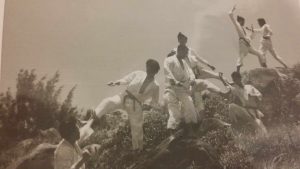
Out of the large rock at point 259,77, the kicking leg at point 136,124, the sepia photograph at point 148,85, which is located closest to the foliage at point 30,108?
the sepia photograph at point 148,85

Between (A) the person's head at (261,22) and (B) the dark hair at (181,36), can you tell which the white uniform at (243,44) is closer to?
(A) the person's head at (261,22)

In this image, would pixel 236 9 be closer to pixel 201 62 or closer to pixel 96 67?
pixel 201 62

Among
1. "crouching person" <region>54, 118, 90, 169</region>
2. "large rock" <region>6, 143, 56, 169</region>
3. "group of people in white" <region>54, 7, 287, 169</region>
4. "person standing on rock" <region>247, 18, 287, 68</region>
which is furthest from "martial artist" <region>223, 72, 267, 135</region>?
"large rock" <region>6, 143, 56, 169</region>

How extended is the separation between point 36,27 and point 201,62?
3.72 feet

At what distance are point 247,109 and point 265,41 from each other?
1.74 feet

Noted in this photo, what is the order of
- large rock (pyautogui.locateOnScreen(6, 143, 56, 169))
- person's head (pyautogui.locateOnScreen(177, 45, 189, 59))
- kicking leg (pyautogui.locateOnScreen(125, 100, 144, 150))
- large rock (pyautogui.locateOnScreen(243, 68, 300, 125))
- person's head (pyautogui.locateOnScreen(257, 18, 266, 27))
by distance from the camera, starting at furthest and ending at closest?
person's head (pyautogui.locateOnScreen(257, 18, 266, 27))
large rock (pyautogui.locateOnScreen(243, 68, 300, 125))
person's head (pyautogui.locateOnScreen(177, 45, 189, 59))
kicking leg (pyautogui.locateOnScreen(125, 100, 144, 150))
large rock (pyautogui.locateOnScreen(6, 143, 56, 169))

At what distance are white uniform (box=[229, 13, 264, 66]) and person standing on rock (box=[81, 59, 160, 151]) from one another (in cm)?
64

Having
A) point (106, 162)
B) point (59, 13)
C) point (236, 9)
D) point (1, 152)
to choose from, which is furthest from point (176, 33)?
point (1, 152)

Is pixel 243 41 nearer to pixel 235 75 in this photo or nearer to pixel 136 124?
pixel 235 75

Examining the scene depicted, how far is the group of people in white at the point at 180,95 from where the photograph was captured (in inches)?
119

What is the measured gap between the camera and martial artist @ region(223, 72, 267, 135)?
11.0 ft

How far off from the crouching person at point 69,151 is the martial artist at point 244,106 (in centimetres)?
106

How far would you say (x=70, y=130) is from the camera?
118 inches

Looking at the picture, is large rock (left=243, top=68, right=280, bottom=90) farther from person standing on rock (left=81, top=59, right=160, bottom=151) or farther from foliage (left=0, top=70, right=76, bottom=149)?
foliage (left=0, top=70, right=76, bottom=149)
